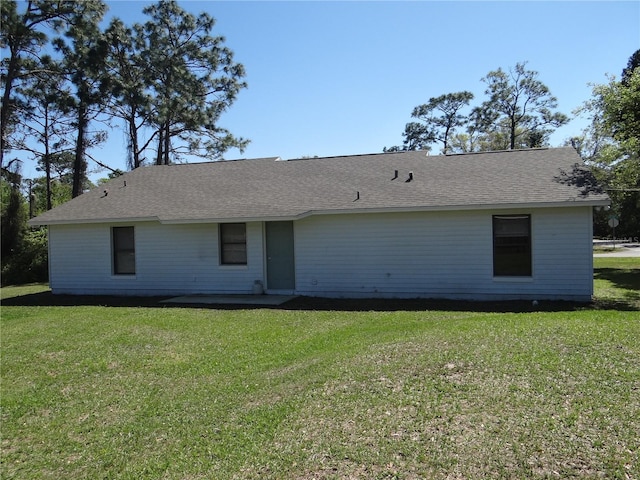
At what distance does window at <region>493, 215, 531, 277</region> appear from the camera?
11.6 m

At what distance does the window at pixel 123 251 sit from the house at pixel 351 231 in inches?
1.4

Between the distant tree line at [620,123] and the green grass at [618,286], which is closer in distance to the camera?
the green grass at [618,286]

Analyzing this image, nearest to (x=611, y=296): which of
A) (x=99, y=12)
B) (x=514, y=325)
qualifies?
(x=514, y=325)

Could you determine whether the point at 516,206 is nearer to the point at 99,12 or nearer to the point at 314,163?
the point at 314,163

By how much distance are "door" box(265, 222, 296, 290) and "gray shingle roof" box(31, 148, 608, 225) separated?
69 centimetres

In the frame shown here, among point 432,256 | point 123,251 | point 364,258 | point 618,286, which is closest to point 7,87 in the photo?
point 123,251

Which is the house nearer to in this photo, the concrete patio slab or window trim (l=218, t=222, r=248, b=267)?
window trim (l=218, t=222, r=248, b=267)

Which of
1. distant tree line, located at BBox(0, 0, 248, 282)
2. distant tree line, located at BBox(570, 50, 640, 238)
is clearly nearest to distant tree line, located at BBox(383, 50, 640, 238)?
distant tree line, located at BBox(570, 50, 640, 238)

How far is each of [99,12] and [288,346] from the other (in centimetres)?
2595

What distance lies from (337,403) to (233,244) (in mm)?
9699

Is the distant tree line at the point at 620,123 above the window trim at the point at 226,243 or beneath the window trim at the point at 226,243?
above

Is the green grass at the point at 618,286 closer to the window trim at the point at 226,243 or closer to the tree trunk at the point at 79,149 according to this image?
the window trim at the point at 226,243

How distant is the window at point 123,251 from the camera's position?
14.9 metres

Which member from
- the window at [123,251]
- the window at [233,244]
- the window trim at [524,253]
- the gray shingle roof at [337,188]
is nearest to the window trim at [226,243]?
the window at [233,244]
